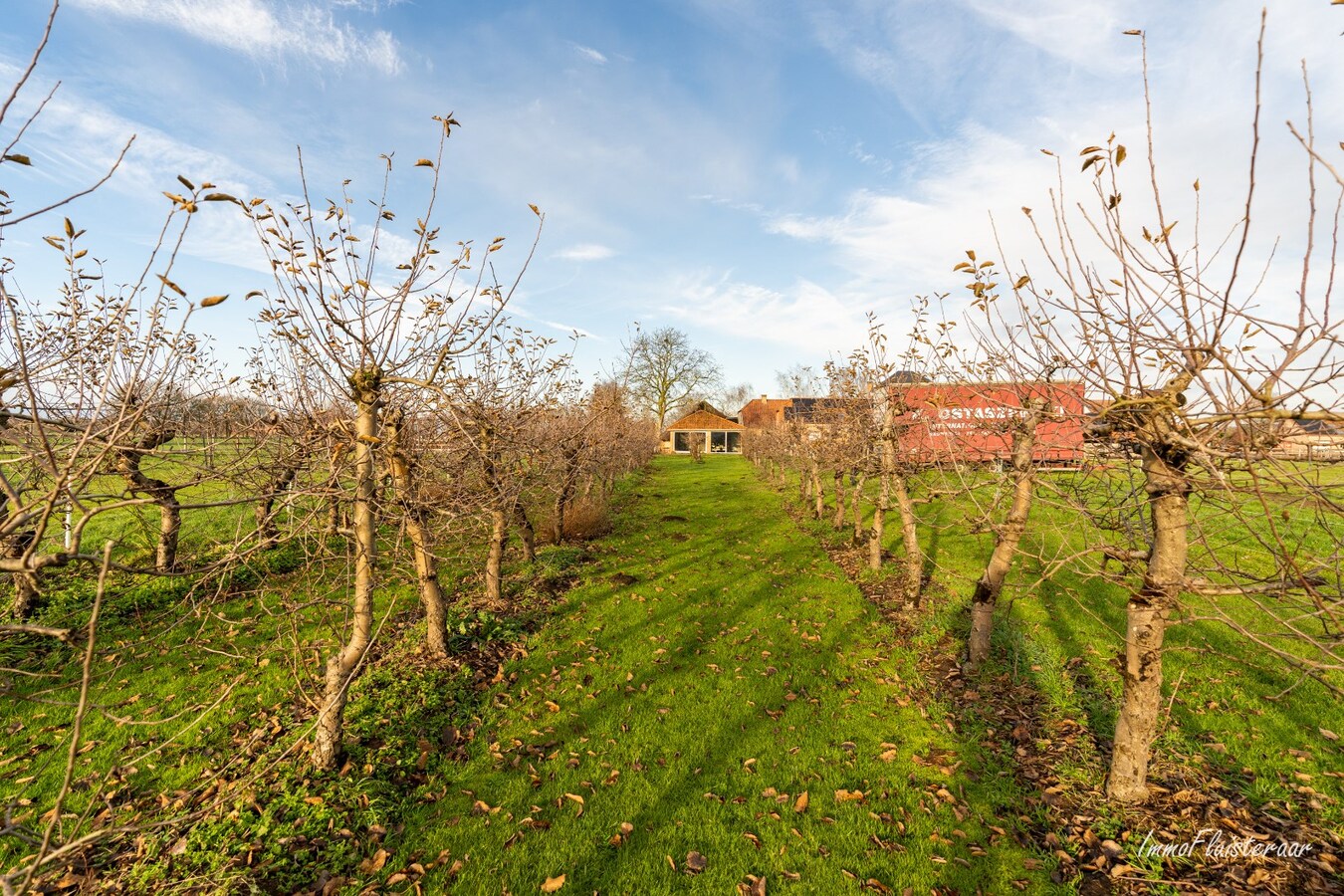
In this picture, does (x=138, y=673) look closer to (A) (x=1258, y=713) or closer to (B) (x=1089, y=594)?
(A) (x=1258, y=713)

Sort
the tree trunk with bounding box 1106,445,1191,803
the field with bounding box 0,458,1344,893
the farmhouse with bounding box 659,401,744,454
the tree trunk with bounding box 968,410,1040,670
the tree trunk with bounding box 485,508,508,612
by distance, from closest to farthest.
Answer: the tree trunk with bounding box 1106,445,1191,803, the field with bounding box 0,458,1344,893, the tree trunk with bounding box 968,410,1040,670, the tree trunk with bounding box 485,508,508,612, the farmhouse with bounding box 659,401,744,454

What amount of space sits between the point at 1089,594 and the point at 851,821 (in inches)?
312

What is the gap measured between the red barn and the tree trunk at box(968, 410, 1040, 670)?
20cm

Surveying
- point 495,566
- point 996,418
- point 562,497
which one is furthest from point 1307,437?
point 562,497

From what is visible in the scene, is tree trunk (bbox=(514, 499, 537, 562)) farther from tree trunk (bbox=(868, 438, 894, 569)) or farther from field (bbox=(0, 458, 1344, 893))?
tree trunk (bbox=(868, 438, 894, 569))

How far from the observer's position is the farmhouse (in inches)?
2207

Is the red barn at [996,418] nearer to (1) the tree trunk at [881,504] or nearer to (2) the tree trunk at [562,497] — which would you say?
(1) the tree trunk at [881,504]

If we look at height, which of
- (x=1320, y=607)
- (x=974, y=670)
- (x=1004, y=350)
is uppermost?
(x=1004, y=350)

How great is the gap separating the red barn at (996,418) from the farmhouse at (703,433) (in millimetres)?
42750

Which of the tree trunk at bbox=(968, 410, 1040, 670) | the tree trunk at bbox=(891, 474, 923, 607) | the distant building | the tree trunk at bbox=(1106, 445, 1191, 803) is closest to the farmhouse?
the tree trunk at bbox=(891, 474, 923, 607)

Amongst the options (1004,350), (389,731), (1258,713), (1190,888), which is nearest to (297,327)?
(389,731)

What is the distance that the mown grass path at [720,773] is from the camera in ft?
14.6

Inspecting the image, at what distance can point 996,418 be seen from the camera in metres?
7.01

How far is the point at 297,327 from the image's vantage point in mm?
5328
